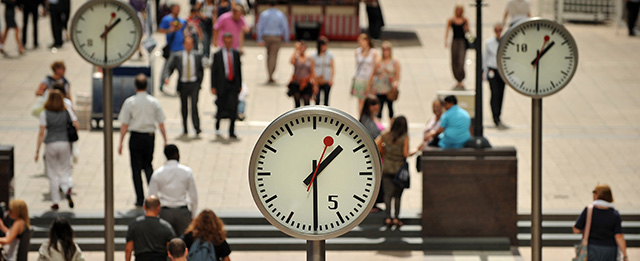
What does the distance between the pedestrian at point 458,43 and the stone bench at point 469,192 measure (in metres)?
8.76

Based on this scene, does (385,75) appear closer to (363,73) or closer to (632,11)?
(363,73)

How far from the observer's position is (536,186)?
1103cm

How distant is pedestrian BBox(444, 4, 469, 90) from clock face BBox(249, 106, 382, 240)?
17.2 m

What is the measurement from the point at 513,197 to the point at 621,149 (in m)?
4.89

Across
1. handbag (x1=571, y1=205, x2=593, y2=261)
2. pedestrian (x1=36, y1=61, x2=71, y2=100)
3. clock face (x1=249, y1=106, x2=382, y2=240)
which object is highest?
pedestrian (x1=36, y1=61, x2=71, y2=100)

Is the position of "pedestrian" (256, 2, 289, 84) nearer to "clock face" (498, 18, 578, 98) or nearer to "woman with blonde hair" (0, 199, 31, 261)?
"woman with blonde hair" (0, 199, 31, 261)

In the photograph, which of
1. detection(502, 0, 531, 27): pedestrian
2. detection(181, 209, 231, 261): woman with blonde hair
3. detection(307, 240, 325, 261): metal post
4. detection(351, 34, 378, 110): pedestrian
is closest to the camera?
detection(307, 240, 325, 261): metal post

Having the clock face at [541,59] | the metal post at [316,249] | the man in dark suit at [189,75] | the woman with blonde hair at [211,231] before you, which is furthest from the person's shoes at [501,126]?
the metal post at [316,249]

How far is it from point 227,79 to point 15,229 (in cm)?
740

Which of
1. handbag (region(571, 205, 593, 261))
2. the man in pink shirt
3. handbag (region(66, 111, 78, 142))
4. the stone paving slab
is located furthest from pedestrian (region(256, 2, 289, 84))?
handbag (region(571, 205, 593, 261))

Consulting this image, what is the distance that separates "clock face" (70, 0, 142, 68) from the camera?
11977mm

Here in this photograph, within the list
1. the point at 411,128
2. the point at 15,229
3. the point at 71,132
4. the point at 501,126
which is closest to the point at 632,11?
the point at 501,126

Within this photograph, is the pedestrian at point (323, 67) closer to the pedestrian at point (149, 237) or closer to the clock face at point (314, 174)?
the pedestrian at point (149, 237)

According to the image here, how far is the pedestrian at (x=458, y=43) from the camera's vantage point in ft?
76.9
